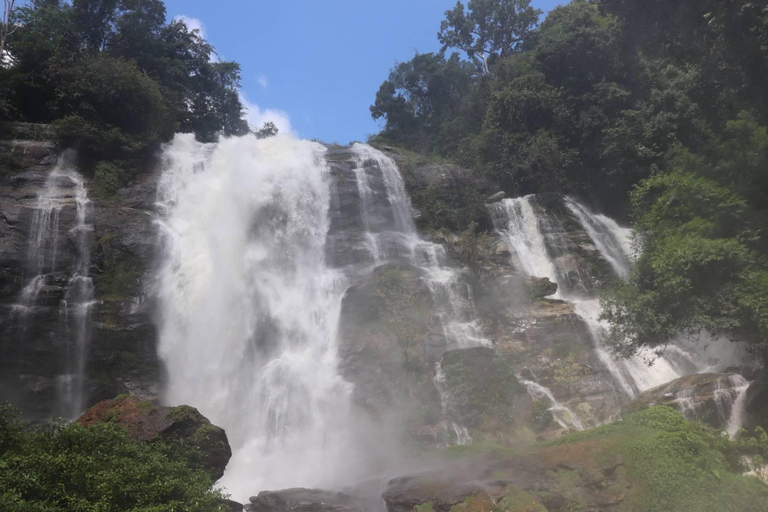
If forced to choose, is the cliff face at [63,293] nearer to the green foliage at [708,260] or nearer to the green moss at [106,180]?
the green moss at [106,180]

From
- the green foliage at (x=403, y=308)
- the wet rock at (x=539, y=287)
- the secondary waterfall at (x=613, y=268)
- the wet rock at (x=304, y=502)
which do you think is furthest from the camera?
the wet rock at (x=539, y=287)

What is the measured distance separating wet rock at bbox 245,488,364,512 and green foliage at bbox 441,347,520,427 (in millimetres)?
5191

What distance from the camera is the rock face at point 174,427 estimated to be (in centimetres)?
1017

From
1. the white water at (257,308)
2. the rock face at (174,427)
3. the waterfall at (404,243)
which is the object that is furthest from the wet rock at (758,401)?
the rock face at (174,427)

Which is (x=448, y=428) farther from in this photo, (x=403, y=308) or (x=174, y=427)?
(x=174, y=427)

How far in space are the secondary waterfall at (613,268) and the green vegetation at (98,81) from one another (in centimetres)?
1810

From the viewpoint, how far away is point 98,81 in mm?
24297

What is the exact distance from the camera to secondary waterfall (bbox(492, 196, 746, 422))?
663 inches

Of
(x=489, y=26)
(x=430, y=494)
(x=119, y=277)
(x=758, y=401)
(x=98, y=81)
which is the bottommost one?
(x=430, y=494)

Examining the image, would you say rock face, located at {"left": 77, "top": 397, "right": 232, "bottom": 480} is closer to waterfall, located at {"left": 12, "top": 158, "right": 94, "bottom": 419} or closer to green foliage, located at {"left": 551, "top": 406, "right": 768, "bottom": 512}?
waterfall, located at {"left": 12, "top": 158, "right": 94, "bottom": 419}

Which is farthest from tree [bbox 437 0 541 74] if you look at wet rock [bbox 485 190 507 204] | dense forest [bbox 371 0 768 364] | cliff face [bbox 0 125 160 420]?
cliff face [bbox 0 125 160 420]

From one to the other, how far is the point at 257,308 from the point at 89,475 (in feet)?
42.3

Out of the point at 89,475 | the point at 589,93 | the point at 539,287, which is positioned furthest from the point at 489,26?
the point at 89,475

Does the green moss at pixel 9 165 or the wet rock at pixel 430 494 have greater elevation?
the green moss at pixel 9 165
